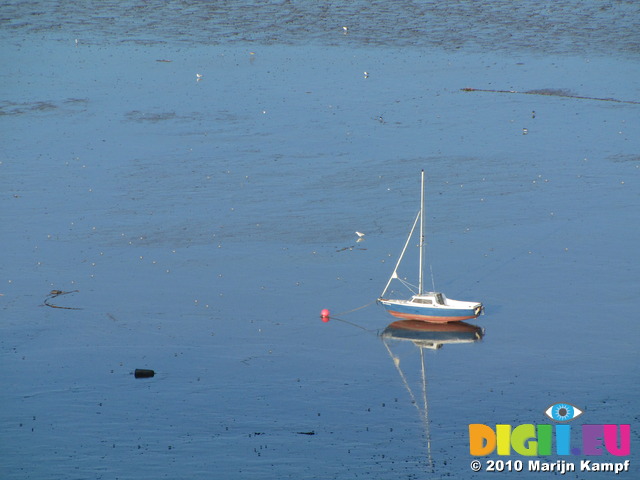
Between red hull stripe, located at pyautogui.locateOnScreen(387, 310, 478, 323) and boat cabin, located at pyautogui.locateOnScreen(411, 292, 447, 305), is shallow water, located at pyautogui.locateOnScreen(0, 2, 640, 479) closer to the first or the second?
red hull stripe, located at pyautogui.locateOnScreen(387, 310, 478, 323)

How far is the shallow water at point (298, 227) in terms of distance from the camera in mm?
64938

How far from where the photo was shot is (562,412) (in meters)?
65.5

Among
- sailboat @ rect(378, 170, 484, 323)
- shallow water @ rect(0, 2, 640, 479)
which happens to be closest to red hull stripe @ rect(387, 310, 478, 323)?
sailboat @ rect(378, 170, 484, 323)

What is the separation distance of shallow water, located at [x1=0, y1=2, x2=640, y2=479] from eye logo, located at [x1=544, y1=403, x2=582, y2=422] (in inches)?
29.7

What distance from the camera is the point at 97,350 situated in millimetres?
74875

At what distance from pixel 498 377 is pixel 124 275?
3193 cm

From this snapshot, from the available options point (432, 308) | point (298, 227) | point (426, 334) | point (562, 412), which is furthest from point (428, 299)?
point (298, 227)

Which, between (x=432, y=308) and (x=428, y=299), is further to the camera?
(x=428, y=299)

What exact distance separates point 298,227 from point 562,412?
123 feet

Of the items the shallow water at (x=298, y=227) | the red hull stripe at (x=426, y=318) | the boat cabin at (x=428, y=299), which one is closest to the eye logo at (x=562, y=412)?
the shallow water at (x=298, y=227)

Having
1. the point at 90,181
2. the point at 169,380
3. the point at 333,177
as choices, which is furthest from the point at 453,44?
the point at 169,380

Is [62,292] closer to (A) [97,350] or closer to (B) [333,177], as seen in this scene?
(A) [97,350]

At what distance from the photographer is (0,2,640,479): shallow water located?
64938 millimetres

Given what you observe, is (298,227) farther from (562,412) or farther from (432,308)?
(562,412)
